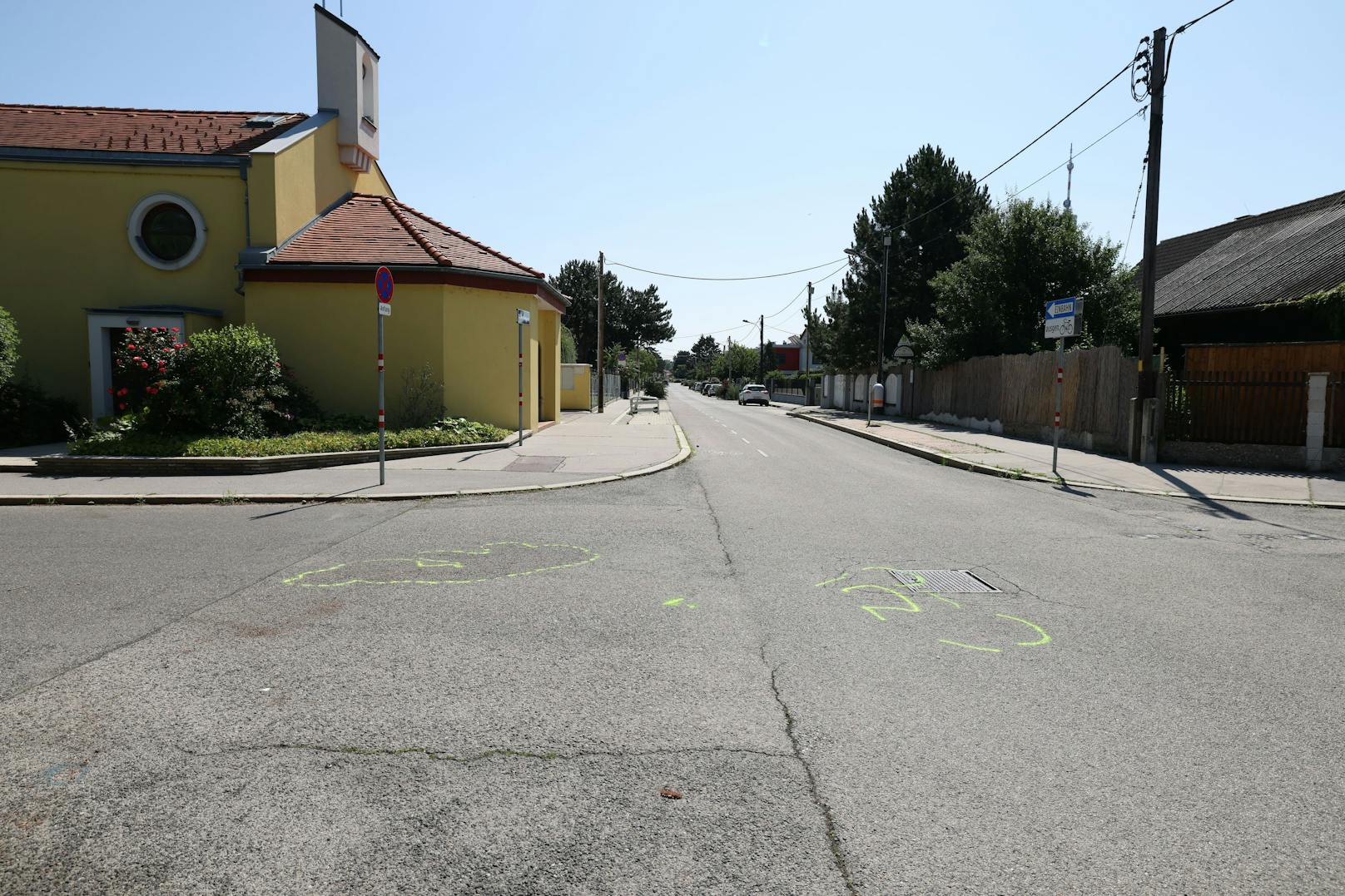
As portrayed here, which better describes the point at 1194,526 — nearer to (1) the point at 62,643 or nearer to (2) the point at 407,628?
(2) the point at 407,628

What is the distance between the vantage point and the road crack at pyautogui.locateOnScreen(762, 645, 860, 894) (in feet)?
8.78

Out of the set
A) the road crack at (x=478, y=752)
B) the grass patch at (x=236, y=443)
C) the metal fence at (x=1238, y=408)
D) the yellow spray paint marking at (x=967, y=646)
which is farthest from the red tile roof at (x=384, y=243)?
the road crack at (x=478, y=752)

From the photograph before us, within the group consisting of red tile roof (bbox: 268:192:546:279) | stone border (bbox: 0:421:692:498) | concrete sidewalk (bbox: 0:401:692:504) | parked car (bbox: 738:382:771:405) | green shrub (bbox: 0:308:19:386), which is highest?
red tile roof (bbox: 268:192:546:279)

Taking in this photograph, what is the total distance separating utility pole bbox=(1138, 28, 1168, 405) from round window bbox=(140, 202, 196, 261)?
19.9 metres

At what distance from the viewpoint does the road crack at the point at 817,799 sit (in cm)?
268

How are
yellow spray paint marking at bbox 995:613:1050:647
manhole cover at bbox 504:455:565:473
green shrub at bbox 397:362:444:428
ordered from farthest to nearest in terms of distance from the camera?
green shrub at bbox 397:362:444:428
manhole cover at bbox 504:455:565:473
yellow spray paint marking at bbox 995:613:1050:647

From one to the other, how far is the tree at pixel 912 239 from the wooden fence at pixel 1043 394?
27.9 ft

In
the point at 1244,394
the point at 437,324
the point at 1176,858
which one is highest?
the point at 437,324

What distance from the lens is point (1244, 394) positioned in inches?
622

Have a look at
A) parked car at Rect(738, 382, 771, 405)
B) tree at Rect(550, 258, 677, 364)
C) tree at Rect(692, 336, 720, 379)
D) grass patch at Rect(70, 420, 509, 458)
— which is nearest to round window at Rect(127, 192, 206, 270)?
grass patch at Rect(70, 420, 509, 458)

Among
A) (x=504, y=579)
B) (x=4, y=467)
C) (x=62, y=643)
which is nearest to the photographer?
(x=62, y=643)

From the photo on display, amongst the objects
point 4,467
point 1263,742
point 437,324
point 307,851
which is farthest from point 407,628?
point 437,324

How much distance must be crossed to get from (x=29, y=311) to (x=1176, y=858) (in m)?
22.2

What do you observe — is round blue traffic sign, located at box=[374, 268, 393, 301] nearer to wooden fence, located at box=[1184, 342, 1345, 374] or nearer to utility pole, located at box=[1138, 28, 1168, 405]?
utility pole, located at box=[1138, 28, 1168, 405]
